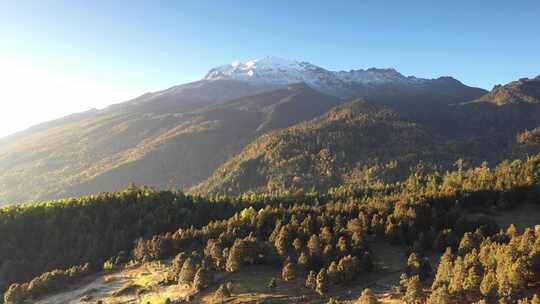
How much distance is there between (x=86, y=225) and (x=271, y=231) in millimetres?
75399

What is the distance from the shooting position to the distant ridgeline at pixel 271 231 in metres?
78.2

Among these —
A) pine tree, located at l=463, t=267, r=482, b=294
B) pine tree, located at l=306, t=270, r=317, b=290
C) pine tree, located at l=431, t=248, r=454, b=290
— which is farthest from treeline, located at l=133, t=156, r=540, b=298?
pine tree, located at l=463, t=267, r=482, b=294

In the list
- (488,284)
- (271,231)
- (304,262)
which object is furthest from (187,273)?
(488,284)

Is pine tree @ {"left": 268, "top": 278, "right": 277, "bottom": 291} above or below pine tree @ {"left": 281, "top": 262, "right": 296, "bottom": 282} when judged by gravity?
below

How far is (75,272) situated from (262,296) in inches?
2573

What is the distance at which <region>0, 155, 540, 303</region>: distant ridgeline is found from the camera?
257ft

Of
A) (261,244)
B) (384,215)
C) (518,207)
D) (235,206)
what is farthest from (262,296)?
(235,206)

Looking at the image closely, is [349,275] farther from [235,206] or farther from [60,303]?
[235,206]

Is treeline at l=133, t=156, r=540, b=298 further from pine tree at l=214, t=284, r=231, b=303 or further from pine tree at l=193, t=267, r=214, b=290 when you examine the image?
pine tree at l=214, t=284, r=231, b=303

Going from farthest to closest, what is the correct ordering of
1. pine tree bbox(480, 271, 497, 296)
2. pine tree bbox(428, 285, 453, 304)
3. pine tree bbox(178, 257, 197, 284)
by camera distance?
pine tree bbox(178, 257, 197, 284) < pine tree bbox(428, 285, 453, 304) < pine tree bbox(480, 271, 497, 296)

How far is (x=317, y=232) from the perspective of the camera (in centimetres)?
10212

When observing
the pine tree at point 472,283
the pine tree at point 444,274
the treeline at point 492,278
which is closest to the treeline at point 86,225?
the pine tree at point 444,274

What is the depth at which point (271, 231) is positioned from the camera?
114000 mm

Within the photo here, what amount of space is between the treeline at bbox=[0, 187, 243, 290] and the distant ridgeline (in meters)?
0.38
